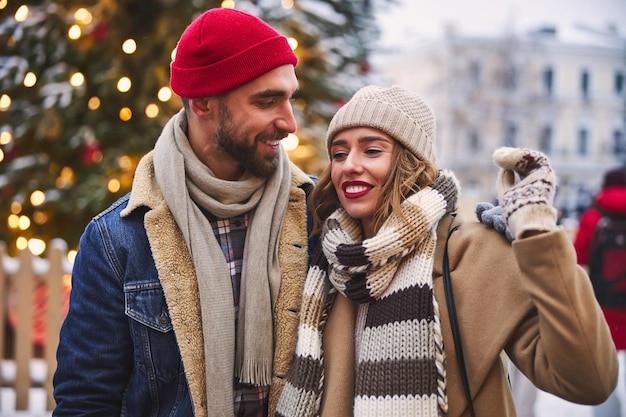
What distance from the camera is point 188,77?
2.48 meters

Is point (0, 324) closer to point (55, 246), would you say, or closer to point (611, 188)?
point (55, 246)

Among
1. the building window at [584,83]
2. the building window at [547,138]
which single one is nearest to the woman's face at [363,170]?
the building window at [547,138]

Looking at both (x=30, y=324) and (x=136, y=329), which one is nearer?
(x=136, y=329)

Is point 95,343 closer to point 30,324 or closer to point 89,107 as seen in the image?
point 30,324

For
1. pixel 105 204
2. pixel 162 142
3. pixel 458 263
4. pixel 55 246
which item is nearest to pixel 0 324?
pixel 55 246

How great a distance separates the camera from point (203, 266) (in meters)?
2.30

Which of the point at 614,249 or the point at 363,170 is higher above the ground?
the point at 363,170

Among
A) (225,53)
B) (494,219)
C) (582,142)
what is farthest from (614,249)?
(582,142)

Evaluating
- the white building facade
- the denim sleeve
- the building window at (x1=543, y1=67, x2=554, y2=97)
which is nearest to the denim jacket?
the denim sleeve

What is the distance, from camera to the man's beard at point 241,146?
2428 millimetres

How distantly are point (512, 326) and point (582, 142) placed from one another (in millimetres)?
48825

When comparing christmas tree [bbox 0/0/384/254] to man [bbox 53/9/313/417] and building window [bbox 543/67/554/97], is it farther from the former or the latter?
building window [bbox 543/67/554/97]

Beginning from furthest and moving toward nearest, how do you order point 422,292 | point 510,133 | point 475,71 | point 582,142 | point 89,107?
point 582,142
point 510,133
point 475,71
point 89,107
point 422,292

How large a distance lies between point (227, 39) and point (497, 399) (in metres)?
1.51
